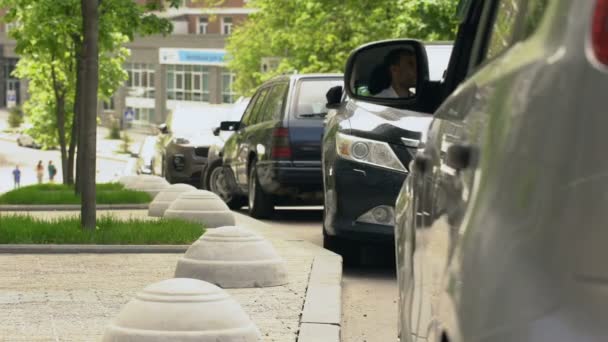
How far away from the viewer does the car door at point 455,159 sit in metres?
2.80

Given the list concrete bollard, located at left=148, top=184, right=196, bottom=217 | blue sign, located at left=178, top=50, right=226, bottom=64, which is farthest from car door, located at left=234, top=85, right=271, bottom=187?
blue sign, located at left=178, top=50, right=226, bottom=64

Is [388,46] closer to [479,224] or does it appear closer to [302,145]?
[479,224]

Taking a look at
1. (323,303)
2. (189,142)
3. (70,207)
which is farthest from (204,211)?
(189,142)

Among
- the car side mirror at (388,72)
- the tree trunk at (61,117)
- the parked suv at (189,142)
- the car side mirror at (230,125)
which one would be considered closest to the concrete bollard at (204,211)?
the car side mirror at (230,125)

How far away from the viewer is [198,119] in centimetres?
2861

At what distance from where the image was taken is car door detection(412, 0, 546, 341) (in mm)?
2801

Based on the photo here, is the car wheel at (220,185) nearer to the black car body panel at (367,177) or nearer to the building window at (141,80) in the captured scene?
the black car body panel at (367,177)

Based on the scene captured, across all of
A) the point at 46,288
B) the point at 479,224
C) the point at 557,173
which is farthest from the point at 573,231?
the point at 46,288

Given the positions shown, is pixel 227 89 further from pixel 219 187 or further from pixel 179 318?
pixel 179 318

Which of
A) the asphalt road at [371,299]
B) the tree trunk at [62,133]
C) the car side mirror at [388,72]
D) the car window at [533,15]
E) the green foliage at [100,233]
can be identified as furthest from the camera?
the tree trunk at [62,133]

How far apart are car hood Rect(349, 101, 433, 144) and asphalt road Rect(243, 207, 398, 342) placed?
A: 42.8 inches

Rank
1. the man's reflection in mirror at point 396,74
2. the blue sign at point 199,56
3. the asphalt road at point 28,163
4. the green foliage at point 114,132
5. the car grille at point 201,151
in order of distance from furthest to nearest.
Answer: the green foliage at point 114,132 < the blue sign at point 199,56 < the asphalt road at point 28,163 < the car grille at point 201,151 < the man's reflection in mirror at point 396,74

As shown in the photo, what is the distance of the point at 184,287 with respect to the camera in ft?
20.8

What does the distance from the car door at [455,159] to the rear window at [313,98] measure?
13.1m
